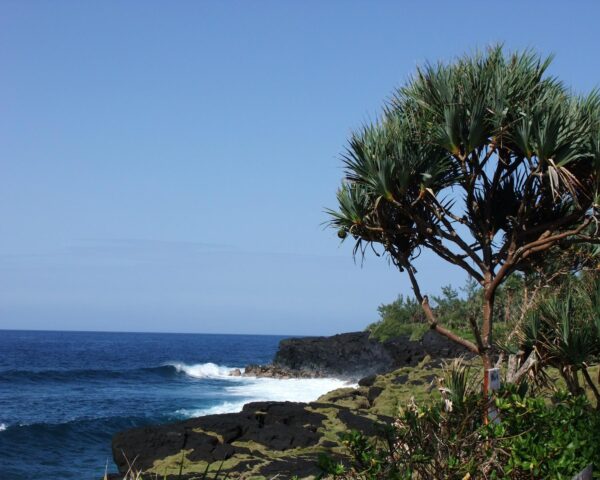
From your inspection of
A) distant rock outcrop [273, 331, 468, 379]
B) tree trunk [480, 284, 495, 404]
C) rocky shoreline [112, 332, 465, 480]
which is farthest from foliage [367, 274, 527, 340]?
tree trunk [480, 284, 495, 404]

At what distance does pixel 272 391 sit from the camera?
1594 inches

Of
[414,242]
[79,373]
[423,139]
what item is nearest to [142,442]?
[414,242]

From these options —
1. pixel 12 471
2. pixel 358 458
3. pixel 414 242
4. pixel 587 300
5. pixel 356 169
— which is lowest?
pixel 12 471

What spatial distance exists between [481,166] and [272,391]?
1258 inches

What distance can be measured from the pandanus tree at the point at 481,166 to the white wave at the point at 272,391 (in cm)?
2371

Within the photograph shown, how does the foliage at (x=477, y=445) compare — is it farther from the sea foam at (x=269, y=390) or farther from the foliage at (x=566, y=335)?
the sea foam at (x=269, y=390)

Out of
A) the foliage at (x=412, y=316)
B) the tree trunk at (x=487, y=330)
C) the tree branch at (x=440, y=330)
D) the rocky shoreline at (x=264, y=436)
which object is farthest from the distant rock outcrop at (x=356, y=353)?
the tree trunk at (x=487, y=330)

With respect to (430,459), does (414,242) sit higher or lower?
higher

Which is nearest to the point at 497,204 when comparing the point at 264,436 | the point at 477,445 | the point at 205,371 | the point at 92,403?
the point at 477,445

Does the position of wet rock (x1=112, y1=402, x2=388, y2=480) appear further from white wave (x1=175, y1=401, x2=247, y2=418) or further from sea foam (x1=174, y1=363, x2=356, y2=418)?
white wave (x1=175, y1=401, x2=247, y2=418)

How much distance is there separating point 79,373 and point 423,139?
50683 mm

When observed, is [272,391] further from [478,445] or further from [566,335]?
[478,445]

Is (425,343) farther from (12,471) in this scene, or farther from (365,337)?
(12,471)

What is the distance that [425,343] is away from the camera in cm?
3825
